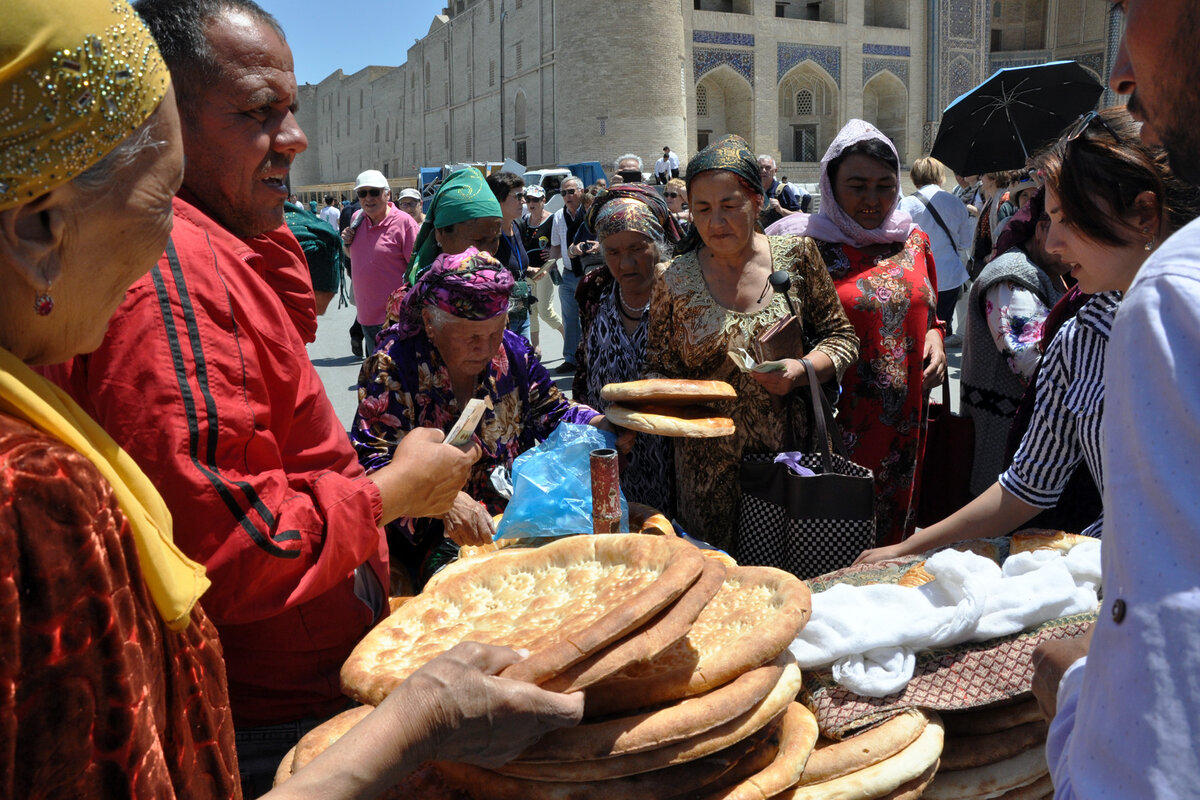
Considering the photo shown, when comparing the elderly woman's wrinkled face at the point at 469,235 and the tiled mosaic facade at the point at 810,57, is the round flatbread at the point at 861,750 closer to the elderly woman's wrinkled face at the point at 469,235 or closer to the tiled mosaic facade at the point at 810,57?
the elderly woman's wrinkled face at the point at 469,235

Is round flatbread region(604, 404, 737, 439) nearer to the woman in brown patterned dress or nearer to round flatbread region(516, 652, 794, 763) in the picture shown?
the woman in brown patterned dress

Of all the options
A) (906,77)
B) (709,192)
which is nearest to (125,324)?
(709,192)

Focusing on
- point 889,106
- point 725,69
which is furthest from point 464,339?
point 889,106

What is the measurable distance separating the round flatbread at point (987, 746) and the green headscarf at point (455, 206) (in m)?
3.66

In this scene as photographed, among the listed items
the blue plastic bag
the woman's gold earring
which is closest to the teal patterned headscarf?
the blue plastic bag

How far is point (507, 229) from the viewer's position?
9.05 metres

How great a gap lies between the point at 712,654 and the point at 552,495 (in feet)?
3.33

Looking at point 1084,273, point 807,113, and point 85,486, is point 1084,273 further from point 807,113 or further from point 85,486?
point 807,113

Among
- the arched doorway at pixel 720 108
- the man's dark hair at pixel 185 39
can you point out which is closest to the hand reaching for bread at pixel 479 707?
the man's dark hair at pixel 185 39

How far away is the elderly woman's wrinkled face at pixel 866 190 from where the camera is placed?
3.94 m

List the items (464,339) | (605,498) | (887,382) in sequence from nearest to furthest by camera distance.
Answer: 1. (605,498)
2. (464,339)
3. (887,382)

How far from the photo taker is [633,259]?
13.4 ft

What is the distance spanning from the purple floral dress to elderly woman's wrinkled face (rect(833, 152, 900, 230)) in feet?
5.78

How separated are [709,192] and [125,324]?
2.54m
